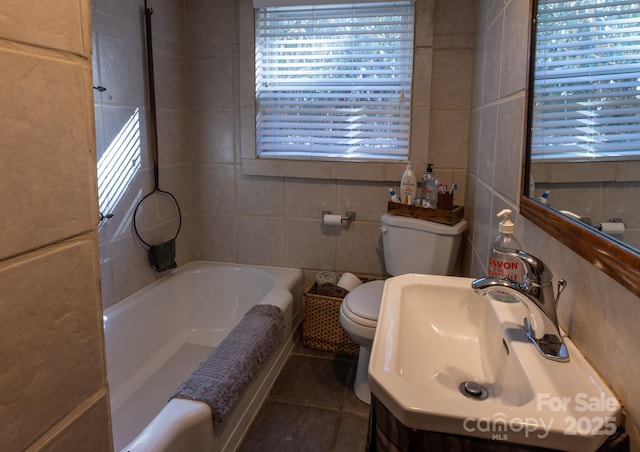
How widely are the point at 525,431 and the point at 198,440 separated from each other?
1124mm

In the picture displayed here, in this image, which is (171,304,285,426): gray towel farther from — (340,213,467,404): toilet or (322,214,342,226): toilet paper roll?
(322,214,342,226): toilet paper roll

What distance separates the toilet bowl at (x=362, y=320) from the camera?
2.04 m

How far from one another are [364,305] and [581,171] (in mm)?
1348

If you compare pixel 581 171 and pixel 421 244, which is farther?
pixel 421 244

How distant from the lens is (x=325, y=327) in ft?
8.43

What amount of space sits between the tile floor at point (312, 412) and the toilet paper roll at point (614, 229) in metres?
1.49

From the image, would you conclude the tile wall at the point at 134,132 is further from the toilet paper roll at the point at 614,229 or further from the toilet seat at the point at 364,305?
the toilet paper roll at the point at 614,229

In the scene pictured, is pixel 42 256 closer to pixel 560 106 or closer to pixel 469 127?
pixel 560 106

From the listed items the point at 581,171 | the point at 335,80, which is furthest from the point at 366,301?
the point at 581,171

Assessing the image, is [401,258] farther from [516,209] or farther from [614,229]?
[614,229]

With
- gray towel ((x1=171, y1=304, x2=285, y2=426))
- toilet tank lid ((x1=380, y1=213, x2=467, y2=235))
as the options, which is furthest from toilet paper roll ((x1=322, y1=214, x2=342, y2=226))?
gray towel ((x1=171, y1=304, x2=285, y2=426))

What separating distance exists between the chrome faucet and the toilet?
Result: 117 cm

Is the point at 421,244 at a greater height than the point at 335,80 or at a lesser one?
lesser

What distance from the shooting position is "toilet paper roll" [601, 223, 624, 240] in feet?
2.33
